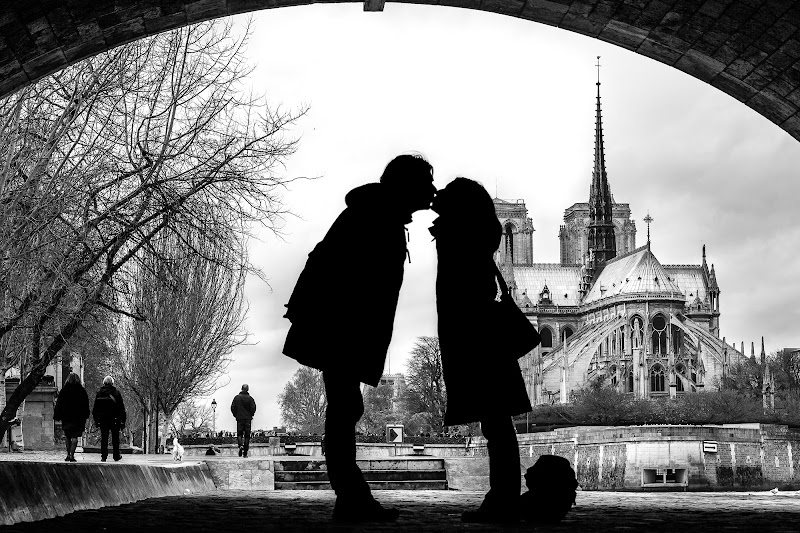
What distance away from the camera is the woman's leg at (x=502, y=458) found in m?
5.64

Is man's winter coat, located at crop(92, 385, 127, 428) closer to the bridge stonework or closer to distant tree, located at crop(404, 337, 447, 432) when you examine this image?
the bridge stonework

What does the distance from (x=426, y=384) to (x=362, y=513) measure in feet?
282

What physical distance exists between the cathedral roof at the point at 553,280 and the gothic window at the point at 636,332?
69.4ft

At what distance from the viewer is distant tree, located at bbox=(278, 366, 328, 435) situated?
11538 centimetres

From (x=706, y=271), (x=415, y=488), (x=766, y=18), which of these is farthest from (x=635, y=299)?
(x=766, y=18)

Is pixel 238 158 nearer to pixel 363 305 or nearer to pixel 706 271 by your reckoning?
pixel 363 305

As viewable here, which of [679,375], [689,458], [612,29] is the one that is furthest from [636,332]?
[612,29]

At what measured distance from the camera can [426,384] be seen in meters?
91.2

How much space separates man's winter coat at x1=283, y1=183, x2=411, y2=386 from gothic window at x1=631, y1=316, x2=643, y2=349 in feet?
345

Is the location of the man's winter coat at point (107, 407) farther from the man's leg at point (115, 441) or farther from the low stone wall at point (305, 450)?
the low stone wall at point (305, 450)

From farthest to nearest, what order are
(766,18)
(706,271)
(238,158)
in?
(706,271) → (238,158) → (766,18)

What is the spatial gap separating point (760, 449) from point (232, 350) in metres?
21.6

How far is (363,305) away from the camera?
567 cm

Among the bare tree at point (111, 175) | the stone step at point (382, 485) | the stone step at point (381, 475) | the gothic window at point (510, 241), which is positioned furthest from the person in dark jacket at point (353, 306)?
the gothic window at point (510, 241)
